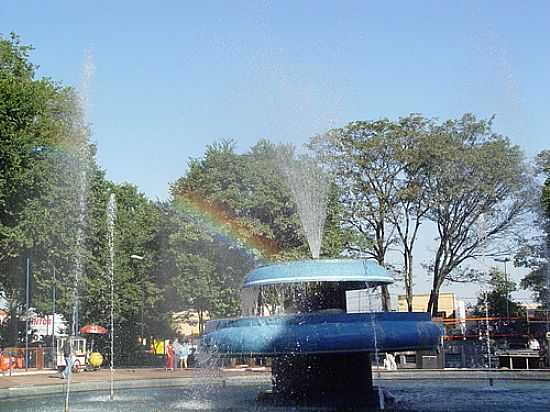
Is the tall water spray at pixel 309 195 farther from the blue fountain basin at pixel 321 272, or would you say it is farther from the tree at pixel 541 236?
the tree at pixel 541 236

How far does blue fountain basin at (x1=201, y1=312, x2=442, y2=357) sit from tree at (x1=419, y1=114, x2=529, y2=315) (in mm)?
26032

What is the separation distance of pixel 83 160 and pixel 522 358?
23.2 metres

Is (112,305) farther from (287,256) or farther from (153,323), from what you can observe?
(287,256)

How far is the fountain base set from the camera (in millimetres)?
16625

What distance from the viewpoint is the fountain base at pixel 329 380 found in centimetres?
1662

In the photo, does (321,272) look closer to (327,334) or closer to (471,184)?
(327,334)

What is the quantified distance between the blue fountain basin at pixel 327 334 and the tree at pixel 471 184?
26.0m

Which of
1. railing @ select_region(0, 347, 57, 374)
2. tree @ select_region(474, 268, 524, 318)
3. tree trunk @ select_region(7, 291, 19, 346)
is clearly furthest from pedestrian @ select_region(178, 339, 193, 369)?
tree @ select_region(474, 268, 524, 318)

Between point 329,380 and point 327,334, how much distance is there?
2.02m

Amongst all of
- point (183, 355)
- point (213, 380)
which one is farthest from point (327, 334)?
point (183, 355)

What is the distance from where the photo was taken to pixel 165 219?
46.4 m

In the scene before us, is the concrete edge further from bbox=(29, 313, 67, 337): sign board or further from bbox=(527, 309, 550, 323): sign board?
bbox=(29, 313, 67, 337): sign board

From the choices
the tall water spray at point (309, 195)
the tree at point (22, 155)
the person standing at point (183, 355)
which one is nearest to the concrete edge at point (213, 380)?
the tall water spray at point (309, 195)

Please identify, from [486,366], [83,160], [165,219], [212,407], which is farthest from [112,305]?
[212,407]
